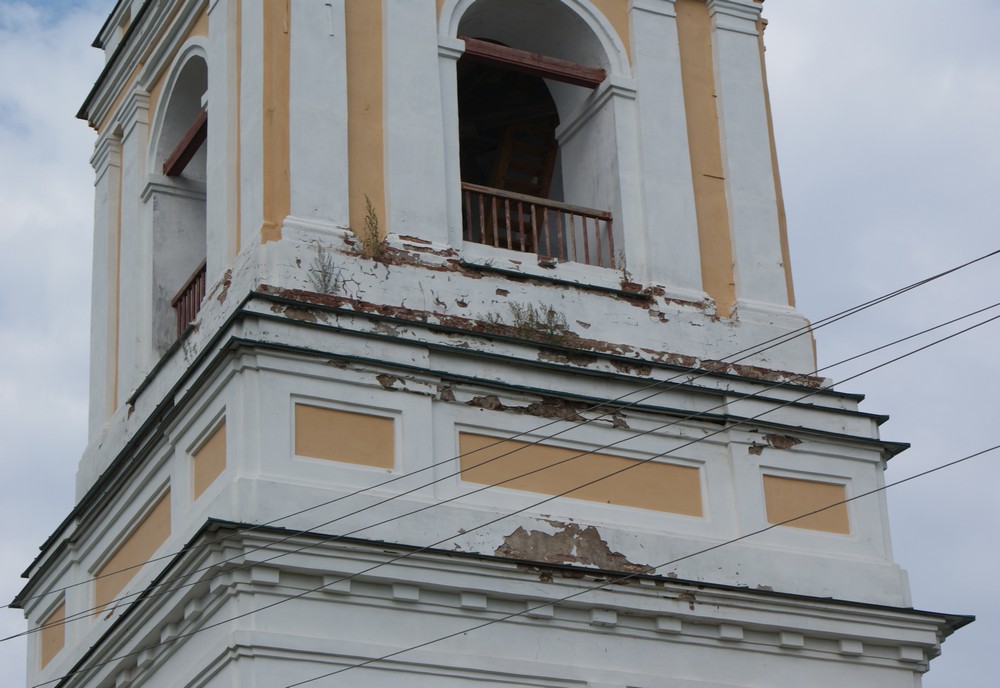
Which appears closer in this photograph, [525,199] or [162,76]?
[525,199]

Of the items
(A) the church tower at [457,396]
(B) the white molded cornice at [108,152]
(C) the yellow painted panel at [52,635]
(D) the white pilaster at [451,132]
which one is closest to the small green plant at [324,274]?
(A) the church tower at [457,396]

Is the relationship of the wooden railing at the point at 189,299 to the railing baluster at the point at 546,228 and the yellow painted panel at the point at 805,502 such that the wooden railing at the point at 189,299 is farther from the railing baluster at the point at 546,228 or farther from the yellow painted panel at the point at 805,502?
the yellow painted panel at the point at 805,502

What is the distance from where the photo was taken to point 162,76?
20.4m

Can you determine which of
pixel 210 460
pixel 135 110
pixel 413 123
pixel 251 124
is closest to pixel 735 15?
pixel 413 123

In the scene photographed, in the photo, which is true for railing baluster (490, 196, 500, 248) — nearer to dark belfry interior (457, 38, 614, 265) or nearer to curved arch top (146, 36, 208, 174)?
dark belfry interior (457, 38, 614, 265)

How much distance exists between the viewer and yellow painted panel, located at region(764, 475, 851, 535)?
17359 millimetres

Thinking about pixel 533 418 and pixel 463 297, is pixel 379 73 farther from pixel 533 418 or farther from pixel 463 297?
pixel 533 418

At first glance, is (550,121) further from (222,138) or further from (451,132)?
(222,138)

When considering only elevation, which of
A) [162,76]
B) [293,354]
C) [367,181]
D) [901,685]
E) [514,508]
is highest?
[162,76]

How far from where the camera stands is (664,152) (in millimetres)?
18859

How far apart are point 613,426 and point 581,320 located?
40.2 inches

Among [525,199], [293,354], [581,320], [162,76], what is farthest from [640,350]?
[162,76]

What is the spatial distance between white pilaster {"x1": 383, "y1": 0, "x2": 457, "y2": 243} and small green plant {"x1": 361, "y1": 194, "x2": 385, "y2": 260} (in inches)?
5.1

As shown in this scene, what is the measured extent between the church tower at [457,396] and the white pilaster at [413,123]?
0.09 feet
